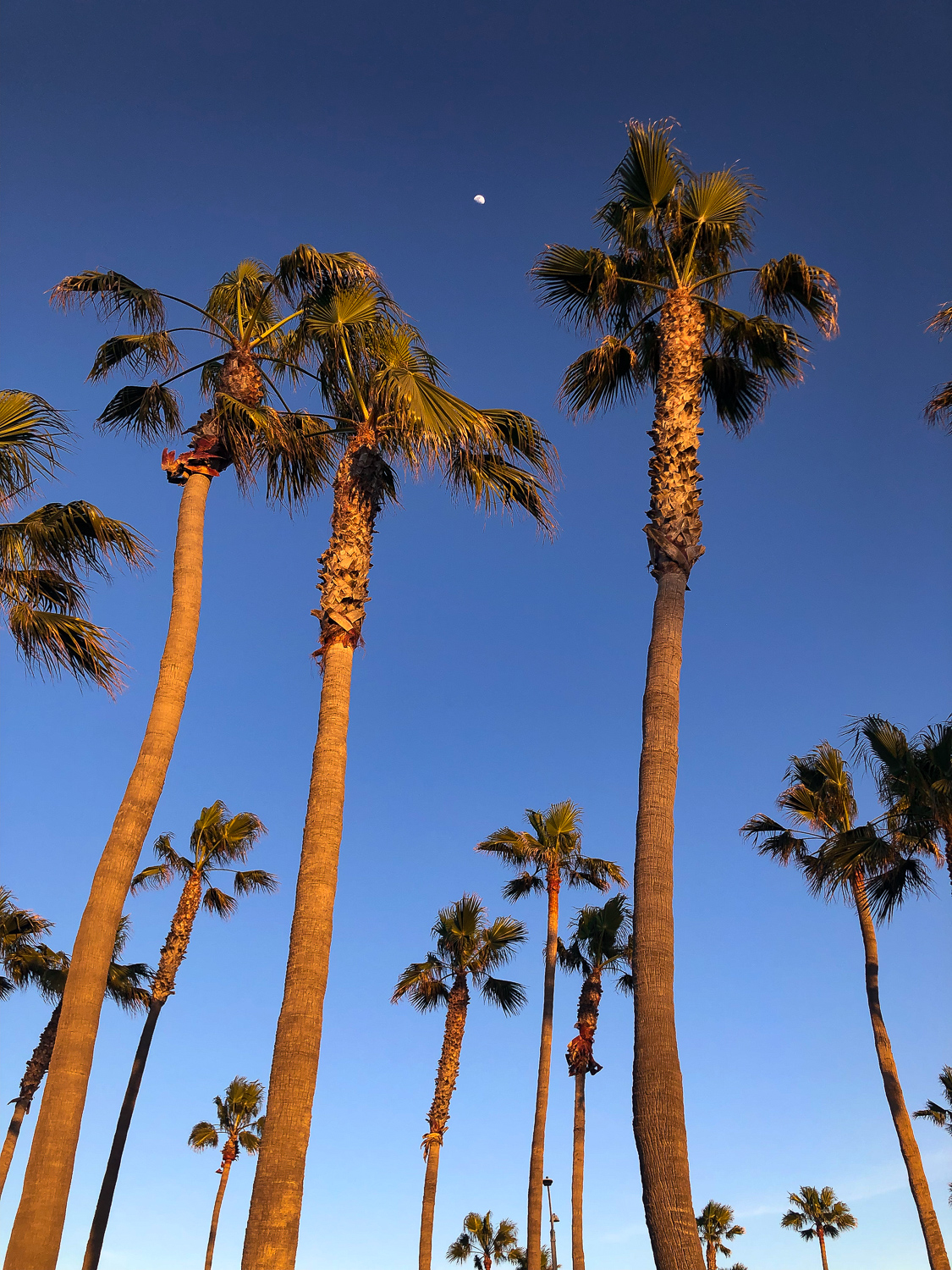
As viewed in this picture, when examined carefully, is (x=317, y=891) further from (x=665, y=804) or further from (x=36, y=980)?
(x=36, y=980)

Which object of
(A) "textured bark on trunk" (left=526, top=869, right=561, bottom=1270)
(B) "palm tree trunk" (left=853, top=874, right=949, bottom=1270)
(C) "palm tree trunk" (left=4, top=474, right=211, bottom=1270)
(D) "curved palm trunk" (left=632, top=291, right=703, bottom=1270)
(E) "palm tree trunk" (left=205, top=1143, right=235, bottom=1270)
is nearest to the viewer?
(D) "curved palm trunk" (left=632, top=291, right=703, bottom=1270)

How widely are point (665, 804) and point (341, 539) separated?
5.06m

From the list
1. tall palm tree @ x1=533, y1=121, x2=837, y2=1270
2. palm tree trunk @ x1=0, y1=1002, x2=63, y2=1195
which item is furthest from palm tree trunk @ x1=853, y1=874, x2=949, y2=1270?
palm tree trunk @ x1=0, y1=1002, x2=63, y2=1195

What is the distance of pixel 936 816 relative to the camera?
56.0 feet

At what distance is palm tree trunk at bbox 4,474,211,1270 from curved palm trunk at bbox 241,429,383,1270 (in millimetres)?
1717

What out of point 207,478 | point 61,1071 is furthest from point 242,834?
point 61,1071

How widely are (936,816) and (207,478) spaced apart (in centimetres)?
1320

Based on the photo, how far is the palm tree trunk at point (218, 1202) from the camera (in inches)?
1633

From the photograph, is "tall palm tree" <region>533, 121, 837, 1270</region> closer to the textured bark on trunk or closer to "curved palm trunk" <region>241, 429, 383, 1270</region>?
"curved palm trunk" <region>241, 429, 383, 1270</region>

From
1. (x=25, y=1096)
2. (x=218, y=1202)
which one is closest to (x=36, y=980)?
(x=25, y=1096)

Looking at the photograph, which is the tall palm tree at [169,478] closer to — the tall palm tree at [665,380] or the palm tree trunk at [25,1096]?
the tall palm tree at [665,380]

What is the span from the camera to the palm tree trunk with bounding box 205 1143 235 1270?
136 feet

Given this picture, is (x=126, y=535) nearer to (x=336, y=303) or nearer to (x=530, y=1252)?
(x=336, y=303)

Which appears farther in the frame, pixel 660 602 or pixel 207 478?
pixel 207 478
